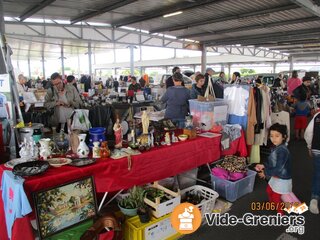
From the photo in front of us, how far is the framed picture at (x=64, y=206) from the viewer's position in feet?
5.55

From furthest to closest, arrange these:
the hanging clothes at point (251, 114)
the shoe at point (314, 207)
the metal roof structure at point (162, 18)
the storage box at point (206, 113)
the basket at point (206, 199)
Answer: the metal roof structure at point (162, 18), the hanging clothes at point (251, 114), the storage box at point (206, 113), the shoe at point (314, 207), the basket at point (206, 199)

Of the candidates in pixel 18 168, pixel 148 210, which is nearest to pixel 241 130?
pixel 148 210

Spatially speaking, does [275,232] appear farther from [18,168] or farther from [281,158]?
[18,168]

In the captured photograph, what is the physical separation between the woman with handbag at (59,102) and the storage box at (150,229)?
1794 mm

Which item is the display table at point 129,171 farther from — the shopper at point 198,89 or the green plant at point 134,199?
the shopper at point 198,89

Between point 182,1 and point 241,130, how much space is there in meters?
3.96

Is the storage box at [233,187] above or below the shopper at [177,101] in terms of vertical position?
below

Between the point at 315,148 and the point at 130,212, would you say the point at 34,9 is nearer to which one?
the point at 130,212

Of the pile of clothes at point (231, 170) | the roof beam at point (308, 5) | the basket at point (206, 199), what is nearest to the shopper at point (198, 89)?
the pile of clothes at point (231, 170)

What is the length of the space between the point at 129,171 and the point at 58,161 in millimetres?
563

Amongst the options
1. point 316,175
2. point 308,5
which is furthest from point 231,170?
point 308,5

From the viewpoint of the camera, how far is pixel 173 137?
8.92 ft

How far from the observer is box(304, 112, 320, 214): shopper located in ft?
8.27

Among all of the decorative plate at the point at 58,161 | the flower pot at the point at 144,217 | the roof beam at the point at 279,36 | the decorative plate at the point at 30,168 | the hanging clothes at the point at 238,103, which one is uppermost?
the roof beam at the point at 279,36
